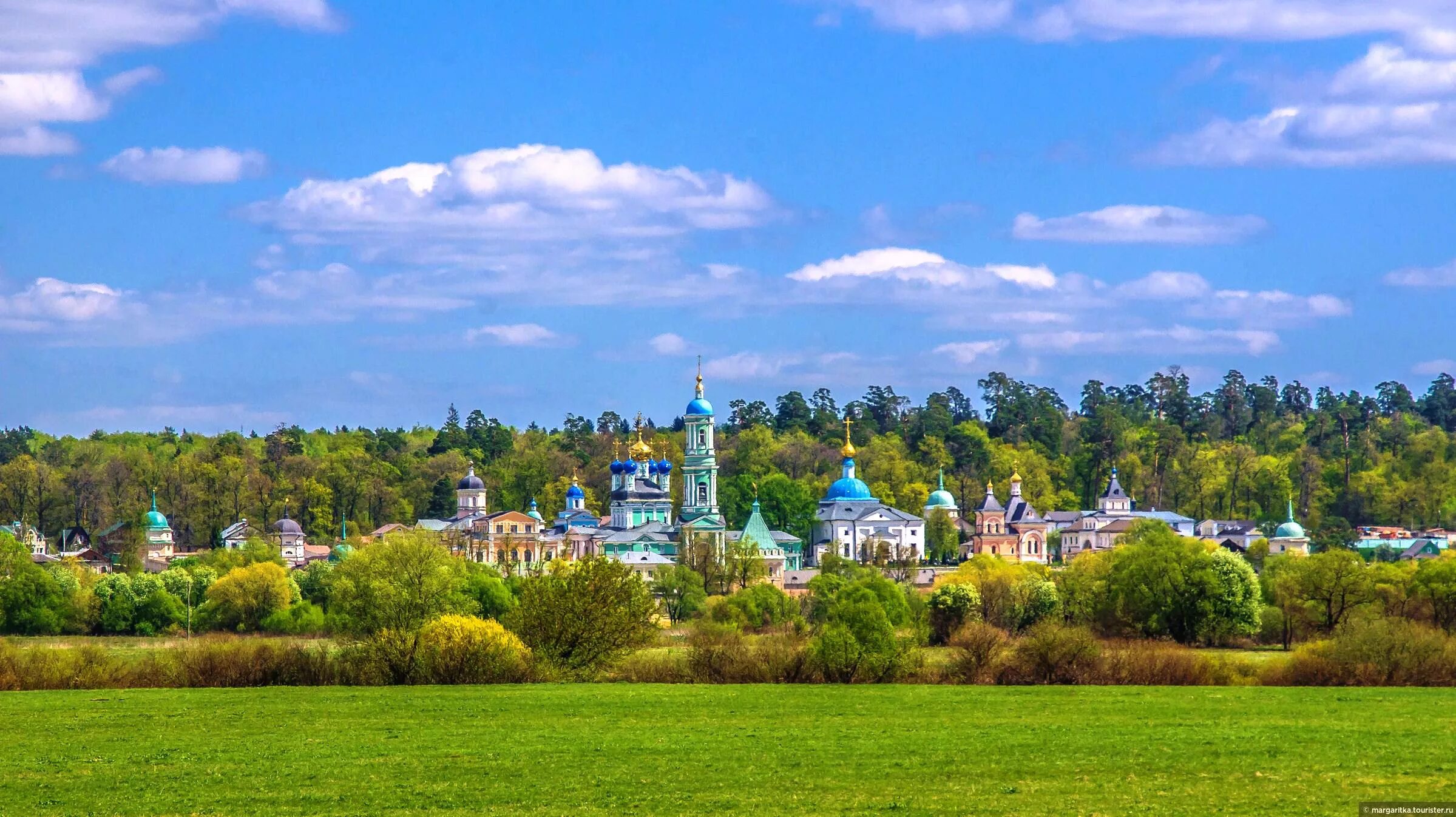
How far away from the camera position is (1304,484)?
12962cm

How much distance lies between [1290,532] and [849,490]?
2450 centimetres

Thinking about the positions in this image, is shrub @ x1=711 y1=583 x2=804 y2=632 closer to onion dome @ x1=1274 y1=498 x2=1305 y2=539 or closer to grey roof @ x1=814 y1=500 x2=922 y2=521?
grey roof @ x1=814 y1=500 x2=922 y2=521

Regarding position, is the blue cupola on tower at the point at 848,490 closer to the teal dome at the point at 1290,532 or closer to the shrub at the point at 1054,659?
the teal dome at the point at 1290,532

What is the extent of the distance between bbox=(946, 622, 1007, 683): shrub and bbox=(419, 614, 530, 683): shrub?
345 inches

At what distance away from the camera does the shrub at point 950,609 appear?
61688 millimetres

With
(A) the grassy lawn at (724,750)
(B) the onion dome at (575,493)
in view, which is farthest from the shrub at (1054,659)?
(B) the onion dome at (575,493)

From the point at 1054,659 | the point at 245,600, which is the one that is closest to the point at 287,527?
the point at 245,600

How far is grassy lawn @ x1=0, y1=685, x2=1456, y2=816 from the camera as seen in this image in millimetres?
22250

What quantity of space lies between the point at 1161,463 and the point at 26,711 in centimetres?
11651

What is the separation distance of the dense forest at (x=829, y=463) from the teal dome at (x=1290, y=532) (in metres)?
1.15

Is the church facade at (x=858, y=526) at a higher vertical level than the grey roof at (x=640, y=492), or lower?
lower

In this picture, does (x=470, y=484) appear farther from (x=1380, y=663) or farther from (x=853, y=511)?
(x=1380, y=663)

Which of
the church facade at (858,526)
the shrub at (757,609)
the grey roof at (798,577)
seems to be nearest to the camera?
the shrub at (757,609)

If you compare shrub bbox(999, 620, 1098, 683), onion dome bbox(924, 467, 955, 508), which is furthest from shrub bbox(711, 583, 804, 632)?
onion dome bbox(924, 467, 955, 508)
